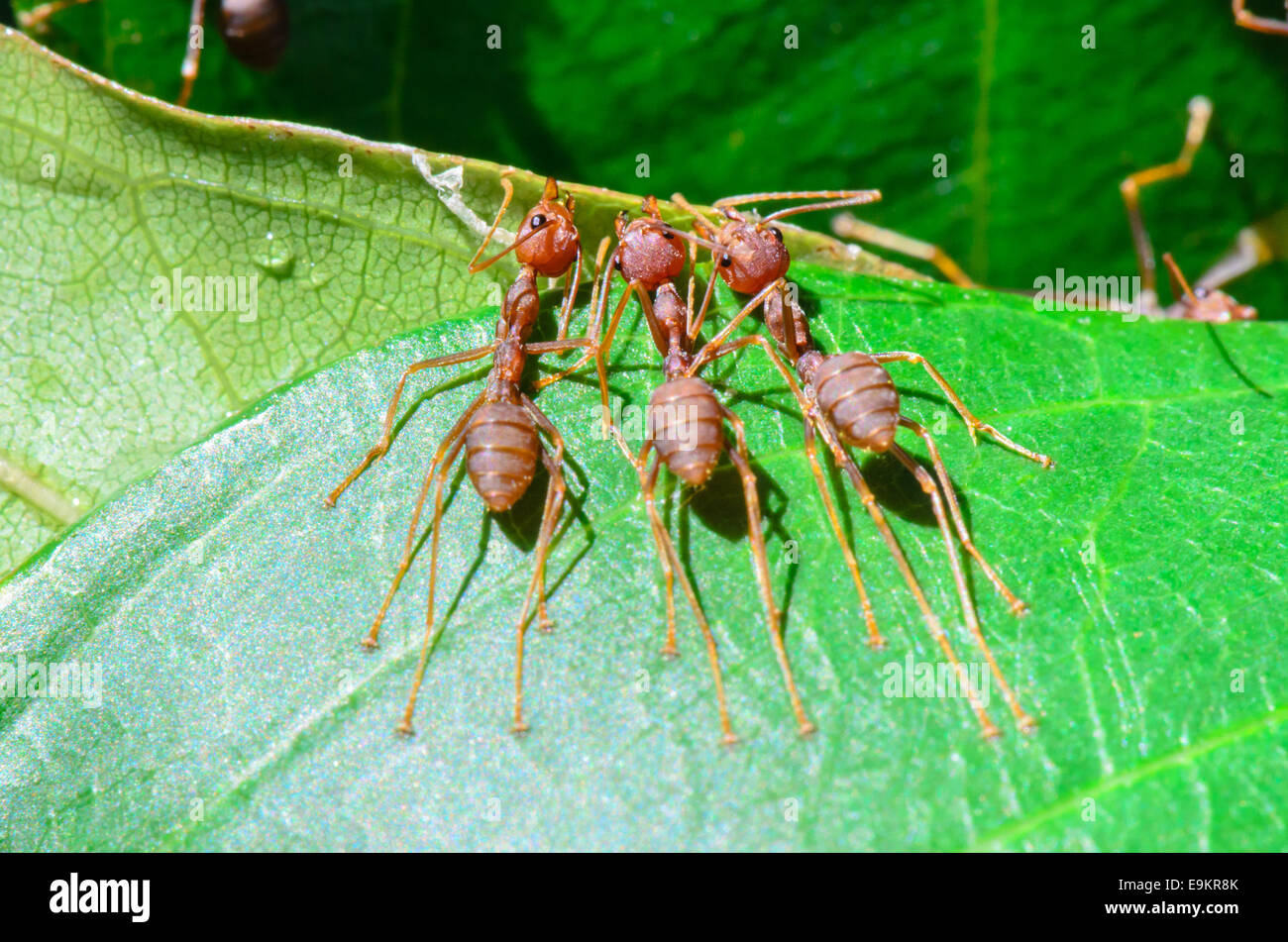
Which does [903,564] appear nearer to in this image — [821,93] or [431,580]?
[431,580]

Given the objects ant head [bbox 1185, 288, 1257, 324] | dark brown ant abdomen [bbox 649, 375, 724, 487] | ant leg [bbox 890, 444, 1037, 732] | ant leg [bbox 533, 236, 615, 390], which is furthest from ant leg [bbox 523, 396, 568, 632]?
ant head [bbox 1185, 288, 1257, 324]

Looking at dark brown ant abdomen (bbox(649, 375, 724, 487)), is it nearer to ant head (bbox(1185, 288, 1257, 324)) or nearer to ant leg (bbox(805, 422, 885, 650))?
ant leg (bbox(805, 422, 885, 650))

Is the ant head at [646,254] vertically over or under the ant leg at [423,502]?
over

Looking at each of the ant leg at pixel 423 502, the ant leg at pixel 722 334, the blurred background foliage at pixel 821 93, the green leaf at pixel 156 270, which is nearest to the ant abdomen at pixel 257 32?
the blurred background foliage at pixel 821 93

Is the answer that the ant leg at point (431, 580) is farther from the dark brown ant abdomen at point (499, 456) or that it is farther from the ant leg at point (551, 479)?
the ant leg at point (551, 479)

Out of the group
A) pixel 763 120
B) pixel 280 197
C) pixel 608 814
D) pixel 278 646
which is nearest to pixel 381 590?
pixel 278 646

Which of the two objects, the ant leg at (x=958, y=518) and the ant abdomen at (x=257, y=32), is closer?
the ant leg at (x=958, y=518)
